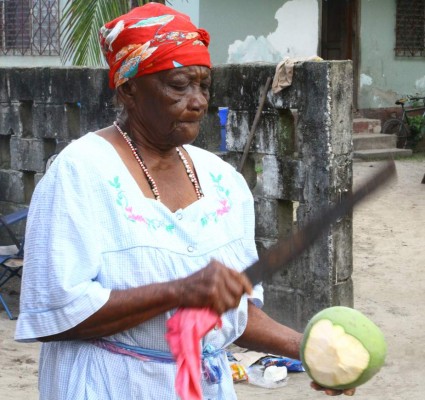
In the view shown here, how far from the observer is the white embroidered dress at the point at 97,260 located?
7.10 ft

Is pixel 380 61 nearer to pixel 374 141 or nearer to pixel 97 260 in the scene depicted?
pixel 374 141

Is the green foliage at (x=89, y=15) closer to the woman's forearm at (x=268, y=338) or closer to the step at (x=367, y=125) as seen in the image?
the woman's forearm at (x=268, y=338)

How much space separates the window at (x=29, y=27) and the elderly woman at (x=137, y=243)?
37.8 ft

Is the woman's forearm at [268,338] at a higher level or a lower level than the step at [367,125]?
higher

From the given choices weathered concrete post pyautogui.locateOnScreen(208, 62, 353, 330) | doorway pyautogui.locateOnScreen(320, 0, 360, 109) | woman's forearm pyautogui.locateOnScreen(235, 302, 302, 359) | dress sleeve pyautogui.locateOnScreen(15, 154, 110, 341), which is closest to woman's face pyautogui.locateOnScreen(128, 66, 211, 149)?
dress sleeve pyautogui.locateOnScreen(15, 154, 110, 341)

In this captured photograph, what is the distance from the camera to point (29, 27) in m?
14.3

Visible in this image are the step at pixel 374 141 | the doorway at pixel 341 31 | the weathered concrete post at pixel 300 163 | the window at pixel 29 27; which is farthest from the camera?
the doorway at pixel 341 31

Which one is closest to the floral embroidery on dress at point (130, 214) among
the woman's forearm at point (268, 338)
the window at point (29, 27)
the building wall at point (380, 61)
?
the woman's forearm at point (268, 338)

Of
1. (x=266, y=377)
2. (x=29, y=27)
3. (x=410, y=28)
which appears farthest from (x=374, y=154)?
(x=266, y=377)

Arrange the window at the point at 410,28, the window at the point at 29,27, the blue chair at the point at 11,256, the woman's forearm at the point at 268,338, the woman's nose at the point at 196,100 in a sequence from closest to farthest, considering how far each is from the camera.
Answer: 1. the woman's nose at the point at 196,100
2. the woman's forearm at the point at 268,338
3. the blue chair at the point at 11,256
4. the window at the point at 29,27
5. the window at the point at 410,28

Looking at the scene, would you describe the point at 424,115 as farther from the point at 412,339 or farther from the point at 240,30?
the point at 412,339

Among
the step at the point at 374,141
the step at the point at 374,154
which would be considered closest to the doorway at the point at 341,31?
the step at the point at 374,141

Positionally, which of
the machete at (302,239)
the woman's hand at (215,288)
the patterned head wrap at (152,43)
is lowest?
the woman's hand at (215,288)

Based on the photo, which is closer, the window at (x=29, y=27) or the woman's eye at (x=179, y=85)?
the woman's eye at (x=179, y=85)
